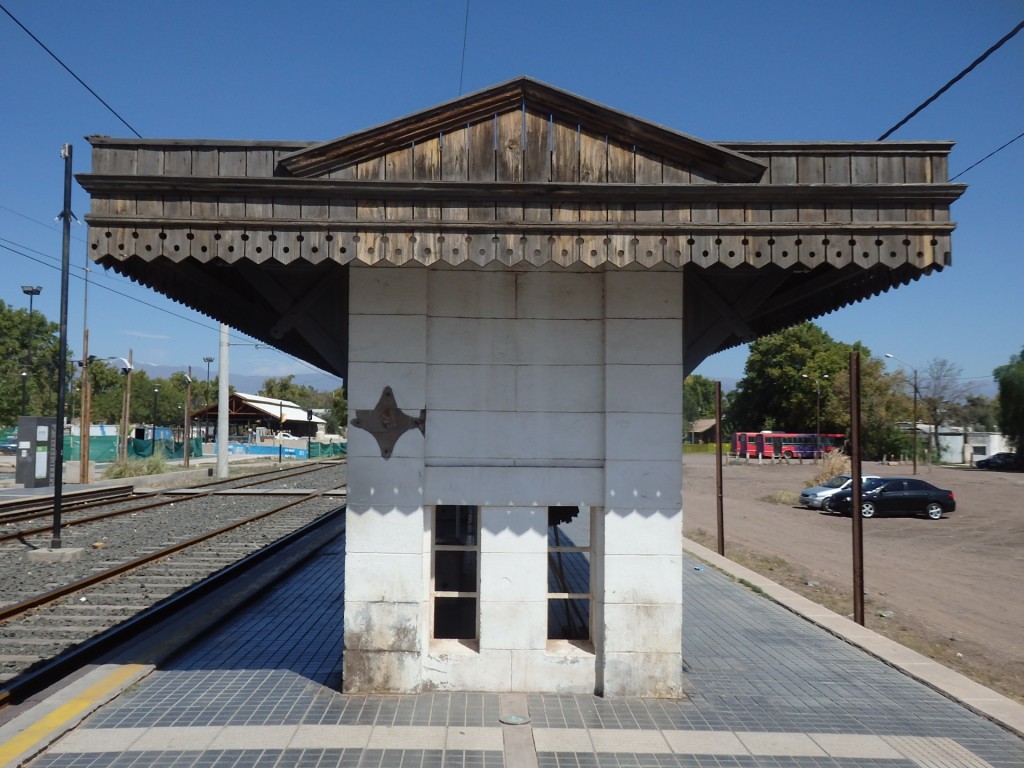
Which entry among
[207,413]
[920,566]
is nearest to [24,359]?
[207,413]

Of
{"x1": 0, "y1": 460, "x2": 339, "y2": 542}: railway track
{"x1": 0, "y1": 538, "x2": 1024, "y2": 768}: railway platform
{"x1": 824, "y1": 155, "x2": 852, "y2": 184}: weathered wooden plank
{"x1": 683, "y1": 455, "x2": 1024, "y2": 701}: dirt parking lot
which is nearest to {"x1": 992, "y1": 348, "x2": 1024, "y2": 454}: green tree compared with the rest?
{"x1": 683, "y1": 455, "x2": 1024, "y2": 701}: dirt parking lot

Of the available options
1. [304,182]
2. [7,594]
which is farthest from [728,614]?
[7,594]

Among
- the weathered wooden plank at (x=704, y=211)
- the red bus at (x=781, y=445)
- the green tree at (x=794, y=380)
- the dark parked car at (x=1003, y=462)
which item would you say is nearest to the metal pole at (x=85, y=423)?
the weathered wooden plank at (x=704, y=211)

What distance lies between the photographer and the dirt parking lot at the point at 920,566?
10.6 meters

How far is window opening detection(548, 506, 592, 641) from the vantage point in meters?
6.52

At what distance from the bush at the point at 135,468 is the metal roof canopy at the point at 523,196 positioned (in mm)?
33181

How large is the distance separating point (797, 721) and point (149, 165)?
245 inches

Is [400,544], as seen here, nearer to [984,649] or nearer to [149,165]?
[149,165]

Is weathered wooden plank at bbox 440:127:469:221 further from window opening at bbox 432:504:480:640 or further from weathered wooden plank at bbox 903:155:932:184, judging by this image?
weathered wooden plank at bbox 903:155:932:184

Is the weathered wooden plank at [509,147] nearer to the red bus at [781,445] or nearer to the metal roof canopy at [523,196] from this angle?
the metal roof canopy at [523,196]

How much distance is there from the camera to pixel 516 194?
5.45 m

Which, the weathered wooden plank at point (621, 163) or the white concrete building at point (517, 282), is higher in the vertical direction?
the weathered wooden plank at point (621, 163)

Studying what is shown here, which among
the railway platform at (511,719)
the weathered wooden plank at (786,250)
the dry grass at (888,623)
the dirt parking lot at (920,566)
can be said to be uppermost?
the weathered wooden plank at (786,250)

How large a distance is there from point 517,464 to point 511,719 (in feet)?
6.06
